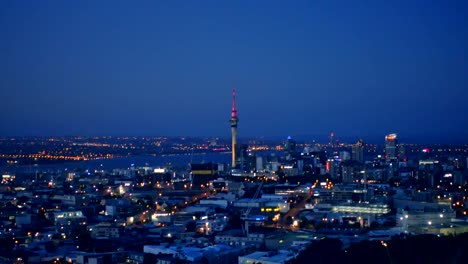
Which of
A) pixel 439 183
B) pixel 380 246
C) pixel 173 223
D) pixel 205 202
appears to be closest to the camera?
pixel 380 246

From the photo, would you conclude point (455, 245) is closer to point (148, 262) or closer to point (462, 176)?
point (148, 262)

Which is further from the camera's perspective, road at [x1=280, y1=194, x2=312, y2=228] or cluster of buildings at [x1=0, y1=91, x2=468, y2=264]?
road at [x1=280, y1=194, x2=312, y2=228]

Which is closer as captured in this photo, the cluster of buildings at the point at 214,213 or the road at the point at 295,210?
the cluster of buildings at the point at 214,213

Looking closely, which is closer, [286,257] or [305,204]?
[286,257]

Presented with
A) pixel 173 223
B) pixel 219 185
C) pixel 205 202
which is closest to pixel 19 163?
pixel 219 185

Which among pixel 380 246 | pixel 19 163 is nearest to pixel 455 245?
pixel 380 246

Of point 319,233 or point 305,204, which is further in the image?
point 305,204

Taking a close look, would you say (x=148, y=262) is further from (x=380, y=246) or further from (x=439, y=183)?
(x=439, y=183)

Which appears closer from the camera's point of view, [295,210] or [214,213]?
[214,213]

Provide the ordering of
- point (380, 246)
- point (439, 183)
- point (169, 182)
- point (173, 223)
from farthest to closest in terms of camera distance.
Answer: point (169, 182) → point (439, 183) → point (173, 223) → point (380, 246)
